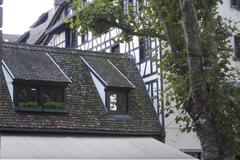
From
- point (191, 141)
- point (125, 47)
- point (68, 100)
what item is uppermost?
point (125, 47)

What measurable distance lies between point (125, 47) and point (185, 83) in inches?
512

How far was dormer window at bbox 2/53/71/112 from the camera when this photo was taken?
2208cm

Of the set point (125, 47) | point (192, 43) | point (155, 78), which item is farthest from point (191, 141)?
point (192, 43)

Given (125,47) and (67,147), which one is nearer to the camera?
(67,147)

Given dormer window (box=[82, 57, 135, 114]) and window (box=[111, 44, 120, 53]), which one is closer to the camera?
dormer window (box=[82, 57, 135, 114])

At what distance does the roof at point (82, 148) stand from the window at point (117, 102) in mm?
1593

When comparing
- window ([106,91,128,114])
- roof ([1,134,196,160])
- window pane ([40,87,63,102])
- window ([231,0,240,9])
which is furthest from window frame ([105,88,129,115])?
window ([231,0,240,9])

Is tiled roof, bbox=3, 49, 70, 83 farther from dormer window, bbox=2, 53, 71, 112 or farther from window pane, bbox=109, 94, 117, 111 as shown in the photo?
window pane, bbox=109, 94, 117, 111

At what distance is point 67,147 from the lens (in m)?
19.8

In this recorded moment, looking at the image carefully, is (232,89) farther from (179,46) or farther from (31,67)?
(31,67)

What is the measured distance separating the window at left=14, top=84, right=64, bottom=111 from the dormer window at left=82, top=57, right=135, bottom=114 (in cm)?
203

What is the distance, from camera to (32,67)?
23.3 meters

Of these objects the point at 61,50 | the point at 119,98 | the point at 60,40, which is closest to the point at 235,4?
the point at 119,98

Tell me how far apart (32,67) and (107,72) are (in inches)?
136
